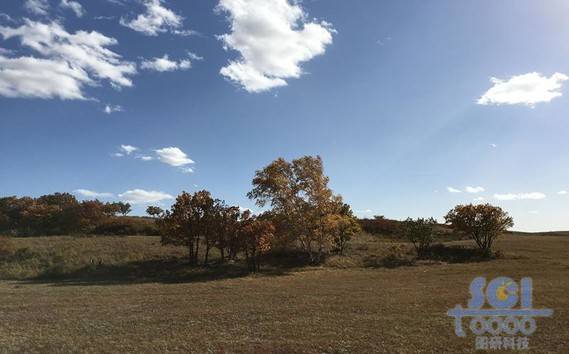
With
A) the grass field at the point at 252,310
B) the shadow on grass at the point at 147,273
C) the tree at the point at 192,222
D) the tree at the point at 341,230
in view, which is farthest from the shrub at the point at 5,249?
Result: the tree at the point at 341,230

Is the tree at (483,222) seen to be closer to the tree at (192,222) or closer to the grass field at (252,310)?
the grass field at (252,310)

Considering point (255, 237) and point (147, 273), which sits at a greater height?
point (255, 237)

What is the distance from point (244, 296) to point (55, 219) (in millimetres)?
64949

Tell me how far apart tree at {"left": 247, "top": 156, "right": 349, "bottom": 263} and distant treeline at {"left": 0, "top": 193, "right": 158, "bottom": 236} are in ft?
99.6

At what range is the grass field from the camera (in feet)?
45.1

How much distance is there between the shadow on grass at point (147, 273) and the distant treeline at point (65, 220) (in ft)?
98.0

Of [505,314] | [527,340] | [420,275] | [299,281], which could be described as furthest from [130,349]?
[420,275]

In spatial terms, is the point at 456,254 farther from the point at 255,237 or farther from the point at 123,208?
the point at 123,208

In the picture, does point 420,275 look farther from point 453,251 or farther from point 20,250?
point 20,250

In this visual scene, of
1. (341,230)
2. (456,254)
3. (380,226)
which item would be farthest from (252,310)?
(380,226)

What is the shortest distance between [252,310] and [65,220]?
219 ft

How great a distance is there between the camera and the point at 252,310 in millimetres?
→ 19391

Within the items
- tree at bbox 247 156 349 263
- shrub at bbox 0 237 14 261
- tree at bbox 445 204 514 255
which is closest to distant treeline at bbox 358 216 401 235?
tree at bbox 445 204 514 255

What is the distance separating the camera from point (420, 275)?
34281mm
